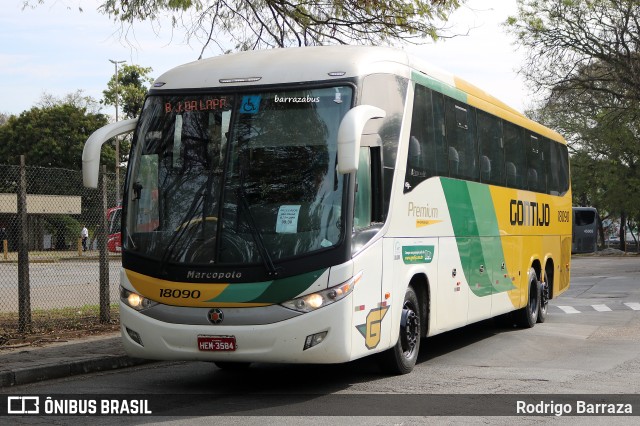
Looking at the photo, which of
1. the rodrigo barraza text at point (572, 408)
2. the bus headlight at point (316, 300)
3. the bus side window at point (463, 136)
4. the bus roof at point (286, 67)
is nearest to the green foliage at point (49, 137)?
the bus side window at point (463, 136)

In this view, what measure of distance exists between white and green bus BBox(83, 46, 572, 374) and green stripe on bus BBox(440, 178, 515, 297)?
114 centimetres

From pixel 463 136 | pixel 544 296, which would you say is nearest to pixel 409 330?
pixel 463 136

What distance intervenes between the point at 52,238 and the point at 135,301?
6273 mm

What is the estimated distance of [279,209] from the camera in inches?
361

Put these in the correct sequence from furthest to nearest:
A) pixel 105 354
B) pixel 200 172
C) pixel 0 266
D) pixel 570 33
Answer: pixel 570 33
pixel 0 266
pixel 105 354
pixel 200 172

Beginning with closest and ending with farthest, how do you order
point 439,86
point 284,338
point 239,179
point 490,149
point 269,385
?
point 284,338, point 239,179, point 269,385, point 439,86, point 490,149

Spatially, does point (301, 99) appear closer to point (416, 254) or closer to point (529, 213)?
Answer: point (416, 254)

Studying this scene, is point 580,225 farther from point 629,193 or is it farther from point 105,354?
point 105,354

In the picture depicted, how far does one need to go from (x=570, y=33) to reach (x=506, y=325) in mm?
25213

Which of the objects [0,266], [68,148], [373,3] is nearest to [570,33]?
[373,3]

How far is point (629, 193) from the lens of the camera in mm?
63312

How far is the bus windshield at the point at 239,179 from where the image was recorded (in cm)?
916

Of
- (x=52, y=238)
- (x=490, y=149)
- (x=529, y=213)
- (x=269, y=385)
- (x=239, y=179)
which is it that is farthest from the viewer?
(x=529, y=213)

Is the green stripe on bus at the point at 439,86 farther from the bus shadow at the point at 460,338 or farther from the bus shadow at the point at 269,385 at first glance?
the bus shadow at the point at 460,338
